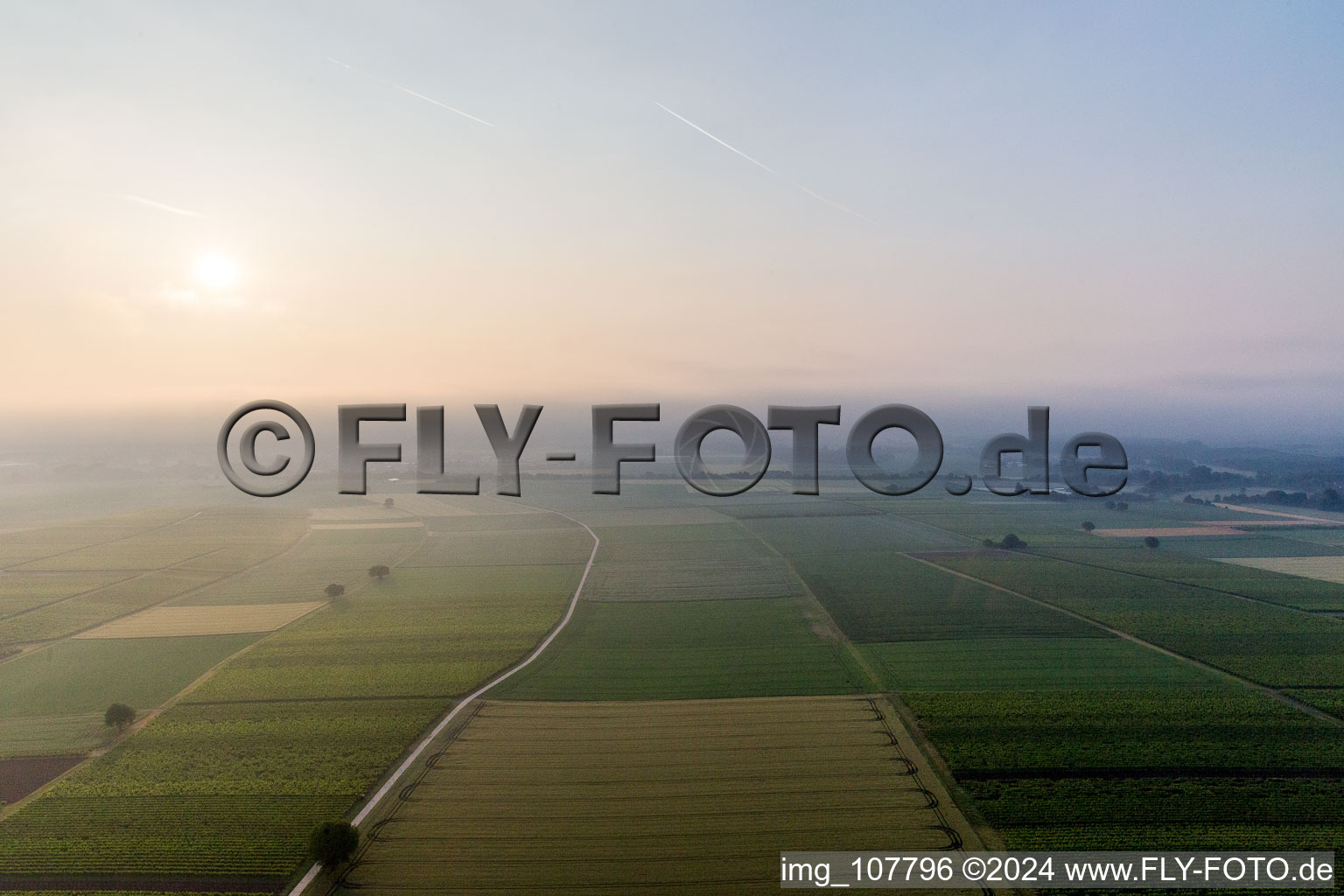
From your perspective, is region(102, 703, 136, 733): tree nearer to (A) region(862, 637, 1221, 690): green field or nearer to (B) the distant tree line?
(A) region(862, 637, 1221, 690): green field

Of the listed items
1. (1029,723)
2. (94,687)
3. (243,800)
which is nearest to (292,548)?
(94,687)

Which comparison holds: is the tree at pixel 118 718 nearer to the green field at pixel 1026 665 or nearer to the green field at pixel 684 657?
the green field at pixel 684 657

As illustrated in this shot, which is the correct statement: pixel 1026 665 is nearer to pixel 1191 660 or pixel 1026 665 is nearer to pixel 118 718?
pixel 1191 660

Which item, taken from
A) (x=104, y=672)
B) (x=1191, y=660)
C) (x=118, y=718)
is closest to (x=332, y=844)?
(x=118, y=718)

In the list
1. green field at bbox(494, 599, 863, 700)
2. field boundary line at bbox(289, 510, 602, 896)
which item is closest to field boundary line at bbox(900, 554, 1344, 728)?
green field at bbox(494, 599, 863, 700)

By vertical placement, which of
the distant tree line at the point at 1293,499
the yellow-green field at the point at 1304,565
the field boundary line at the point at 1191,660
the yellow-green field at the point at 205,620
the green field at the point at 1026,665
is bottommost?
the yellow-green field at the point at 205,620

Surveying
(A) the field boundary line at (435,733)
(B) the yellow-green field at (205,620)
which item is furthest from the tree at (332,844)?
(B) the yellow-green field at (205,620)
